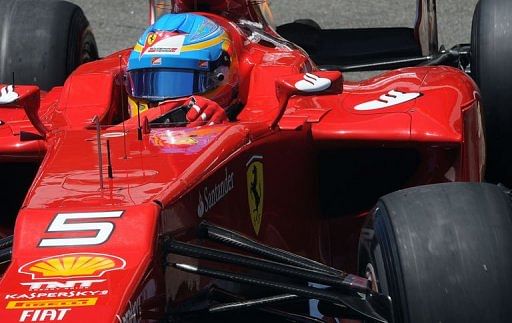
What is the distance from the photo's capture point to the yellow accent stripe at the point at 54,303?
404 centimetres

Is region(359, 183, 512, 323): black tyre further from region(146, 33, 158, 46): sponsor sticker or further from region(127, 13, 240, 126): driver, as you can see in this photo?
region(146, 33, 158, 46): sponsor sticker

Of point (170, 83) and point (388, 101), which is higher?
point (170, 83)

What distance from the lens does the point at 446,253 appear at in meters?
4.53

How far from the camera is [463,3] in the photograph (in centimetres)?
1184

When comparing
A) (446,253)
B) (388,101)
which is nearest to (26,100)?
(388,101)

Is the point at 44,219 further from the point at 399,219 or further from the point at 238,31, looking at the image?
the point at 238,31

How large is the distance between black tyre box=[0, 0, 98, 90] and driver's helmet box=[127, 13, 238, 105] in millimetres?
1628

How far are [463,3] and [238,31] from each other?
18.5 ft

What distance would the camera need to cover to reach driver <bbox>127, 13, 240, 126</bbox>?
5.96 metres

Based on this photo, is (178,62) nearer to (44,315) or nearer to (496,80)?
(496,80)

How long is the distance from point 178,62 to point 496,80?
6.10 ft

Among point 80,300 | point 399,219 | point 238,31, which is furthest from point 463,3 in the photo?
point 80,300

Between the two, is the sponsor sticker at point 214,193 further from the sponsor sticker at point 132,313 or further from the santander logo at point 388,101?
the santander logo at point 388,101

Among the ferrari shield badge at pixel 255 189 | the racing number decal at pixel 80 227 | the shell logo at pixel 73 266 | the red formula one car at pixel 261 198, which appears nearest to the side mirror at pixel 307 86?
the red formula one car at pixel 261 198
